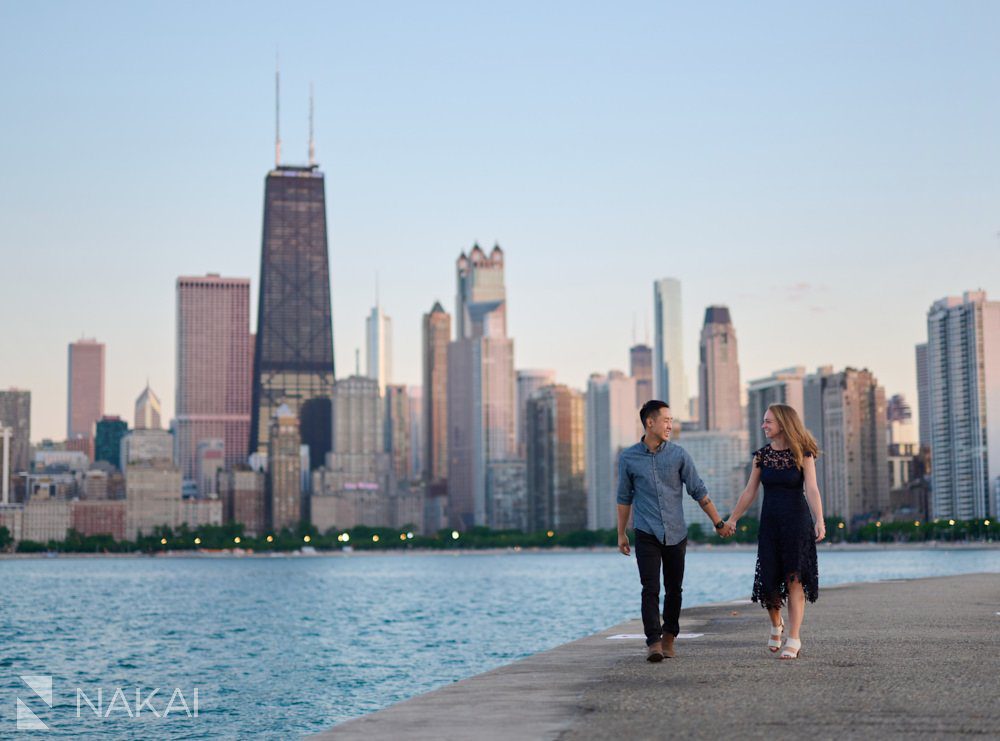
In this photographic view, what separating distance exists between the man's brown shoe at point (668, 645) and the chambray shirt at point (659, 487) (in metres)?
1.02

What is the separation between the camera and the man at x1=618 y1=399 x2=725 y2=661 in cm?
1573

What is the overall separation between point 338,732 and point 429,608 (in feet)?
239

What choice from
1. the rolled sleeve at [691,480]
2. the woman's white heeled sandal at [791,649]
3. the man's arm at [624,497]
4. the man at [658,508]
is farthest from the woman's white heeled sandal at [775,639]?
the man's arm at [624,497]

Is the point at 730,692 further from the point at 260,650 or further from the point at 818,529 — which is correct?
the point at 260,650

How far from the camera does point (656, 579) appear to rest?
51.3 feet

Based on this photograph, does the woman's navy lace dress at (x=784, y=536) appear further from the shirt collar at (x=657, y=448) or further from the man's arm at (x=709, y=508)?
the shirt collar at (x=657, y=448)

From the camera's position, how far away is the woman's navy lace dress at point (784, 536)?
15.6m

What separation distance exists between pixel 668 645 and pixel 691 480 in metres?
1.78

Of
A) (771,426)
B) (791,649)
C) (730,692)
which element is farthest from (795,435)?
(730,692)

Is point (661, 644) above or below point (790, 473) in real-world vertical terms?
below

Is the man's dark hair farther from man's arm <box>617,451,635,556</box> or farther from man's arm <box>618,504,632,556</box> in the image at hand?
man's arm <box>618,504,632,556</box>

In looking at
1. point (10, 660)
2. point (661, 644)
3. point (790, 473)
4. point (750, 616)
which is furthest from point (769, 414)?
point (10, 660)

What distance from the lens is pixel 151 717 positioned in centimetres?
3159

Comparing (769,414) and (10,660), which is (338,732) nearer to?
(769,414)
